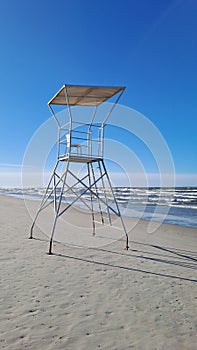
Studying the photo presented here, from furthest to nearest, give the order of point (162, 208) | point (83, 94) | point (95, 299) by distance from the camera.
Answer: point (162, 208)
point (83, 94)
point (95, 299)

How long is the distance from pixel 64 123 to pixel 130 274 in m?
5.40

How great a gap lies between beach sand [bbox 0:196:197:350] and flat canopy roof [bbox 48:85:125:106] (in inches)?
182

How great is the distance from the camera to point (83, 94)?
821 centimetres

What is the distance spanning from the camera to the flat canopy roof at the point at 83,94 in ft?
25.2

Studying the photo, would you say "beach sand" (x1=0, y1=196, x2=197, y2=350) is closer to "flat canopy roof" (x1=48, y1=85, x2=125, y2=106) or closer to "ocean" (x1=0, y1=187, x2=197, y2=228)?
"ocean" (x1=0, y1=187, x2=197, y2=228)

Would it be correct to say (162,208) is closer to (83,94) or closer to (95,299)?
(83,94)

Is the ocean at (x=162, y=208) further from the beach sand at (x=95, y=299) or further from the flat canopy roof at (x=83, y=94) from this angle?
the beach sand at (x=95, y=299)

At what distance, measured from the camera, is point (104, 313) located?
13.0 ft

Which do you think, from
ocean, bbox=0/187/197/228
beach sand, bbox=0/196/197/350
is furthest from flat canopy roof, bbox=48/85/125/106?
beach sand, bbox=0/196/197/350

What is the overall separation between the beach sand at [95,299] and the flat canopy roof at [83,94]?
4.61m

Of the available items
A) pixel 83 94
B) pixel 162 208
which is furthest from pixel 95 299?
pixel 162 208

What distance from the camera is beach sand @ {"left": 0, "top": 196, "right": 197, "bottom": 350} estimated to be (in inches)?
132

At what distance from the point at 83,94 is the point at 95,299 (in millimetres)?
5976

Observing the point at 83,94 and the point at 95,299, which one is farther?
the point at 83,94
